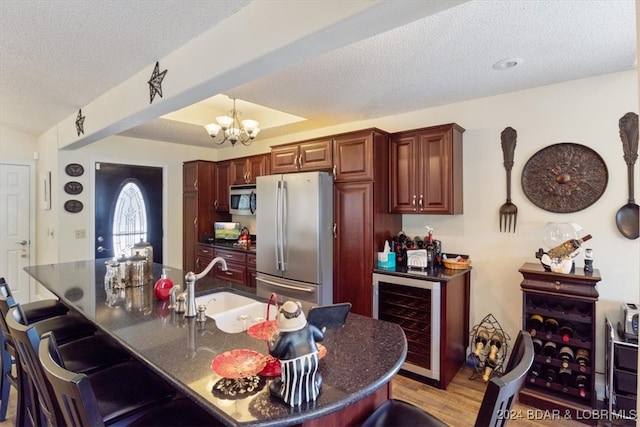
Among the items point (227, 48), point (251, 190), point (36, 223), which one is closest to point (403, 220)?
point (251, 190)

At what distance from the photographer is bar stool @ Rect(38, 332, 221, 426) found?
3.06ft

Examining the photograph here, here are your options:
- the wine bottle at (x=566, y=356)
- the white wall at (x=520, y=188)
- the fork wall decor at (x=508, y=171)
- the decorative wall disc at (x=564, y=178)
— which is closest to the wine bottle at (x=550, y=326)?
the wine bottle at (x=566, y=356)

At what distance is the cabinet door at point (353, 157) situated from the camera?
3.04 meters

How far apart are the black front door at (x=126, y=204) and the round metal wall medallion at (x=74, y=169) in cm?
20

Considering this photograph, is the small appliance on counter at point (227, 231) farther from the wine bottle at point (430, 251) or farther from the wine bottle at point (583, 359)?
the wine bottle at point (583, 359)

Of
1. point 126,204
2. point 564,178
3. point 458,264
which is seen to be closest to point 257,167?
point 126,204

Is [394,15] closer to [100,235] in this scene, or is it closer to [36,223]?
[100,235]

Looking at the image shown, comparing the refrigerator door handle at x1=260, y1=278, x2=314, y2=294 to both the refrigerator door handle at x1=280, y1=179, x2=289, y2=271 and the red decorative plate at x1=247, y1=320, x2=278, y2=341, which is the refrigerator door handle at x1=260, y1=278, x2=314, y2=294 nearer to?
the refrigerator door handle at x1=280, y1=179, x2=289, y2=271

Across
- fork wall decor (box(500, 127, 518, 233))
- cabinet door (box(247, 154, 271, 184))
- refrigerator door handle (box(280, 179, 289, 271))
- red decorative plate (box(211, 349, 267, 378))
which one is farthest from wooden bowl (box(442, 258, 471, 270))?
cabinet door (box(247, 154, 271, 184))

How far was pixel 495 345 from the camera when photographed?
284 cm

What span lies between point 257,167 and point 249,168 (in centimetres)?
16

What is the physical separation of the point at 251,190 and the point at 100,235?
7.28 feet

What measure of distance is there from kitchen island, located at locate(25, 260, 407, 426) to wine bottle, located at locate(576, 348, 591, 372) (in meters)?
1.72

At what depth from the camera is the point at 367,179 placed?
3.05m
